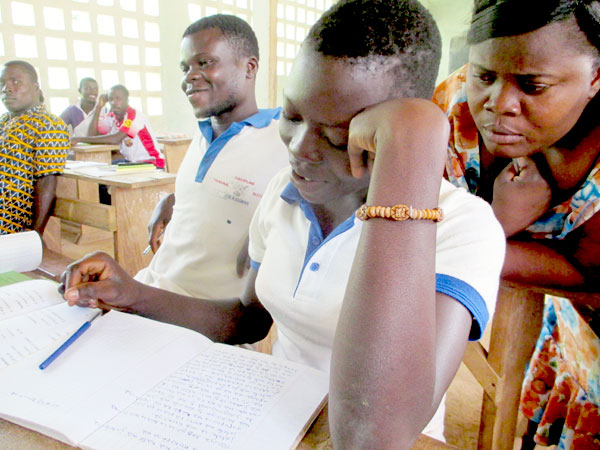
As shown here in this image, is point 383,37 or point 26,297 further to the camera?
point 26,297

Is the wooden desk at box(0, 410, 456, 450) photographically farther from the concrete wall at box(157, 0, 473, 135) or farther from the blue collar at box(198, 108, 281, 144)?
the concrete wall at box(157, 0, 473, 135)

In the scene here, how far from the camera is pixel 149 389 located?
0.61 metres

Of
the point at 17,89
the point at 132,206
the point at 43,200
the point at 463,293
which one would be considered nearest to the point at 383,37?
the point at 463,293

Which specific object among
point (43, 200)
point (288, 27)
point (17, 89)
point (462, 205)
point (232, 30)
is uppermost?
point (288, 27)

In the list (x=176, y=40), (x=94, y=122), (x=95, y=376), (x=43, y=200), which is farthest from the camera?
(x=176, y=40)

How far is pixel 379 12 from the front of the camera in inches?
25.0

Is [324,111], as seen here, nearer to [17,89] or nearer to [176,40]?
[17,89]

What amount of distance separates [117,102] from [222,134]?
4278mm

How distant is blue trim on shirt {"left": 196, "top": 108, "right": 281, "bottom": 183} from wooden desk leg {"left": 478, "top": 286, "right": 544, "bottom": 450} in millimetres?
947

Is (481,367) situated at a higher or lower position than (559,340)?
higher

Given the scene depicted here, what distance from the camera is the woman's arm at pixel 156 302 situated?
Result: 88 centimetres

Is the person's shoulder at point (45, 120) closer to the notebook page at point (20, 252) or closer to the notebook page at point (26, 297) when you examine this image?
the notebook page at point (20, 252)

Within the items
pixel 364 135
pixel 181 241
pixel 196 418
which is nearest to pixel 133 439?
pixel 196 418

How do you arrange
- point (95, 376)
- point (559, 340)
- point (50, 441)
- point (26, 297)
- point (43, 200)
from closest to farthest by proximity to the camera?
point (50, 441), point (95, 376), point (26, 297), point (559, 340), point (43, 200)
